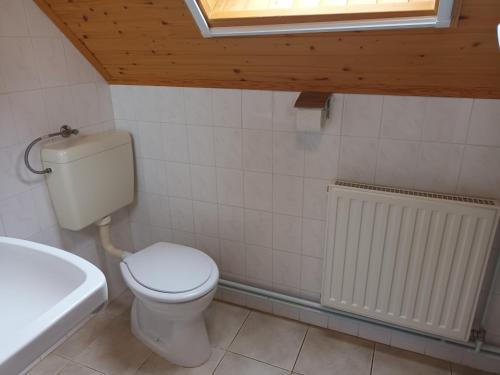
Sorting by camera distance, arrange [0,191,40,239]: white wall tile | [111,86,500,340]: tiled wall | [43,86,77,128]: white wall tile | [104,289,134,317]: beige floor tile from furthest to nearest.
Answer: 1. [104,289,134,317]: beige floor tile
2. [43,86,77,128]: white wall tile
3. [0,191,40,239]: white wall tile
4. [111,86,500,340]: tiled wall

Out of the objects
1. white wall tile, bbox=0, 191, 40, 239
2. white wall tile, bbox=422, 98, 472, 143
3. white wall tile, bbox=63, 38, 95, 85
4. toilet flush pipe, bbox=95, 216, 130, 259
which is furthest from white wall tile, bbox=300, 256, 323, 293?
white wall tile, bbox=63, 38, 95, 85

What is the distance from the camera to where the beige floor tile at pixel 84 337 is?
6.04 ft

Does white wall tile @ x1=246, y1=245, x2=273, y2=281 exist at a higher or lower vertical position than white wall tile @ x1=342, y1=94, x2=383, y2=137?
lower

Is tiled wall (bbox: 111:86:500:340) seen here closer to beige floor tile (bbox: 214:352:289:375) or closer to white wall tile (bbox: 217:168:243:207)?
white wall tile (bbox: 217:168:243:207)

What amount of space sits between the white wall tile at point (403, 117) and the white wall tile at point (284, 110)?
373mm

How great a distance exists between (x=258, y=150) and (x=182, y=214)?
63 centimetres

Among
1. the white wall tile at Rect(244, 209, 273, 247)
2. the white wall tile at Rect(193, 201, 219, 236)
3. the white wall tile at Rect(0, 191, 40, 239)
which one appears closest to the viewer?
the white wall tile at Rect(0, 191, 40, 239)

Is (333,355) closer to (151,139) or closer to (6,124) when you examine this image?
(151,139)

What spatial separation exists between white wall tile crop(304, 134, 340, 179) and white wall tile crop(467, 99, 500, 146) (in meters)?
0.50

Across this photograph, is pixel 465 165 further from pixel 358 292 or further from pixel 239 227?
pixel 239 227

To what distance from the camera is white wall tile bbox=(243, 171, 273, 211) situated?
1.80 metres

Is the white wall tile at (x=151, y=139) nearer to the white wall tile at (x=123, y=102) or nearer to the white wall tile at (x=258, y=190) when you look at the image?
the white wall tile at (x=123, y=102)

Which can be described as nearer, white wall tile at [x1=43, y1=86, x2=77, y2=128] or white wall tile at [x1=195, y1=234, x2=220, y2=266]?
white wall tile at [x1=43, y1=86, x2=77, y2=128]

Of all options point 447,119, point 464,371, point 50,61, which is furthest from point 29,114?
point 464,371
